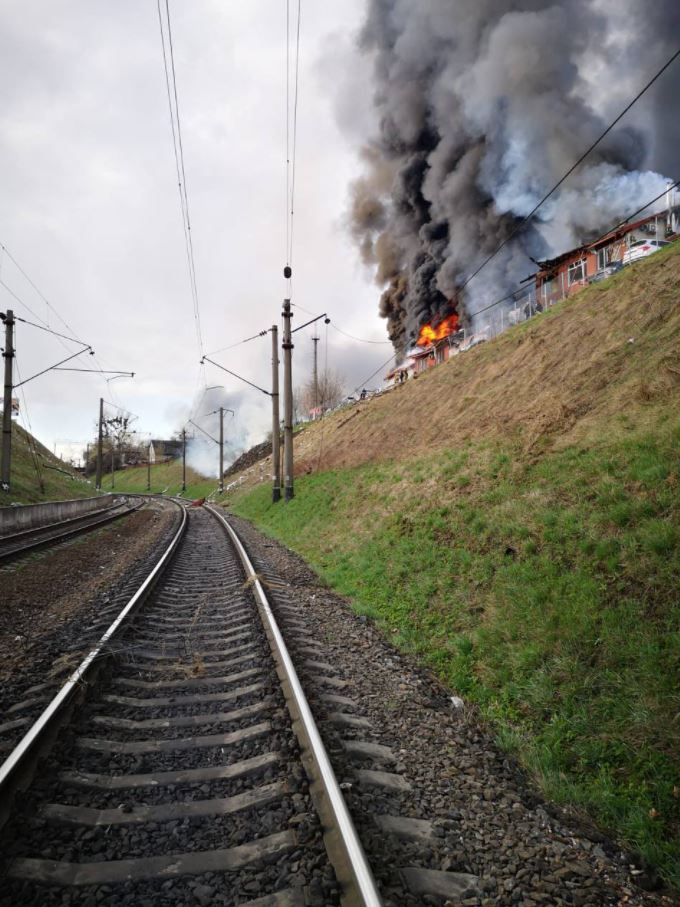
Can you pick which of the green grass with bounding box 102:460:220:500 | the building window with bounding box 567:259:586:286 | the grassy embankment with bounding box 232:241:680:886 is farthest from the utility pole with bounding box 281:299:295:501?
the green grass with bounding box 102:460:220:500

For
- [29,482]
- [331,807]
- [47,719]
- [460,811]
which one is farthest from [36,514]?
[460,811]

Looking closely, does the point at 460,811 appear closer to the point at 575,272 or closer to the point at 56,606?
the point at 56,606

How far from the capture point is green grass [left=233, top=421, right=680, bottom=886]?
359 cm

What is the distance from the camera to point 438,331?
36.9m

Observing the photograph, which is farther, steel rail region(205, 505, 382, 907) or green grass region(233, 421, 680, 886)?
green grass region(233, 421, 680, 886)

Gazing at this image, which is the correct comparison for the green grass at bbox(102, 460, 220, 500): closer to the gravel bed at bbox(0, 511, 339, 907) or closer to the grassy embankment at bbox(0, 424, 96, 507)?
the grassy embankment at bbox(0, 424, 96, 507)

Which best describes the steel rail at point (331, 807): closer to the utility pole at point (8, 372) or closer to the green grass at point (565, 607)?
the green grass at point (565, 607)

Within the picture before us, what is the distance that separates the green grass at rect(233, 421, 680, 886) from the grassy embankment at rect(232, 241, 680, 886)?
0.02 m

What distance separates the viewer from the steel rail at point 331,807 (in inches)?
89.6

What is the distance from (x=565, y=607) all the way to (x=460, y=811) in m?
2.74

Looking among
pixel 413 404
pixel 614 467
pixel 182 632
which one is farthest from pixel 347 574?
A: pixel 413 404

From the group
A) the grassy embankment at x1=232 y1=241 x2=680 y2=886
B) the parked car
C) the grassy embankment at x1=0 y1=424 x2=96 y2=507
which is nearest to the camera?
the grassy embankment at x1=232 y1=241 x2=680 y2=886

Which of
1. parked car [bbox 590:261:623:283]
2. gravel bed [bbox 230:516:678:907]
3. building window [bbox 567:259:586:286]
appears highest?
building window [bbox 567:259:586:286]

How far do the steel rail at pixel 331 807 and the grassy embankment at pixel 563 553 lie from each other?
1.78 m
